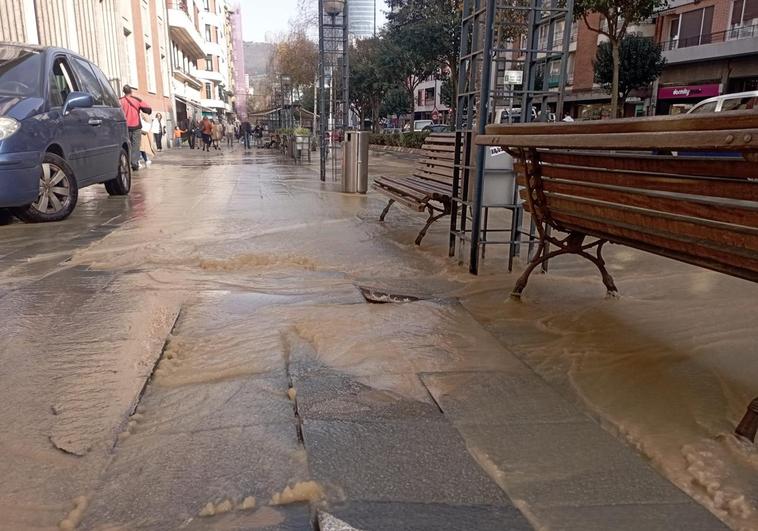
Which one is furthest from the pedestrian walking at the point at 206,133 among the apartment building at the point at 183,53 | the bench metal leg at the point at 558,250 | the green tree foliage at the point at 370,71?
the bench metal leg at the point at 558,250

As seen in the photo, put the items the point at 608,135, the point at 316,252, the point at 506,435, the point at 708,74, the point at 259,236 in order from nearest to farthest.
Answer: the point at 506,435 < the point at 608,135 < the point at 316,252 < the point at 259,236 < the point at 708,74

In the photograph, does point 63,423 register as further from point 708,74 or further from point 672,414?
point 708,74

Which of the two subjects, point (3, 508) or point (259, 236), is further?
point (259, 236)

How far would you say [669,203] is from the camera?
2.65m

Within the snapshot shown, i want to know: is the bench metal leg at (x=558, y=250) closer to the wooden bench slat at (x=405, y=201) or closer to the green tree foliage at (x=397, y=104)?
the wooden bench slat at (x=405, y=201)

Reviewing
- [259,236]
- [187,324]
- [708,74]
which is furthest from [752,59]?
[187,324]

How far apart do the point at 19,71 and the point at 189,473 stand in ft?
20.9

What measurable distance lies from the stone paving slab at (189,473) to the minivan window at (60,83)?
5.92 metres

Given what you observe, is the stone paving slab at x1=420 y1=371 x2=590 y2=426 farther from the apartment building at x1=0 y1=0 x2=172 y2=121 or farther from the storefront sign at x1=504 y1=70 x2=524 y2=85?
the apartment building at x1=0 y1=0 x2=172 y2=121

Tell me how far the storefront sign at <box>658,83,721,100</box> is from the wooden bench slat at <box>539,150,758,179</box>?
1347 inches

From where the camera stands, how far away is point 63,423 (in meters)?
2.32

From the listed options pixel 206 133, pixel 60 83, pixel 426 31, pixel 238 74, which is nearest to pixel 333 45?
pixel 60 83

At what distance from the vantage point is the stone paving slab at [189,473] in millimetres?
1792

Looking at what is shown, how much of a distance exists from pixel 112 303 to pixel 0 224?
3723 millimetres
